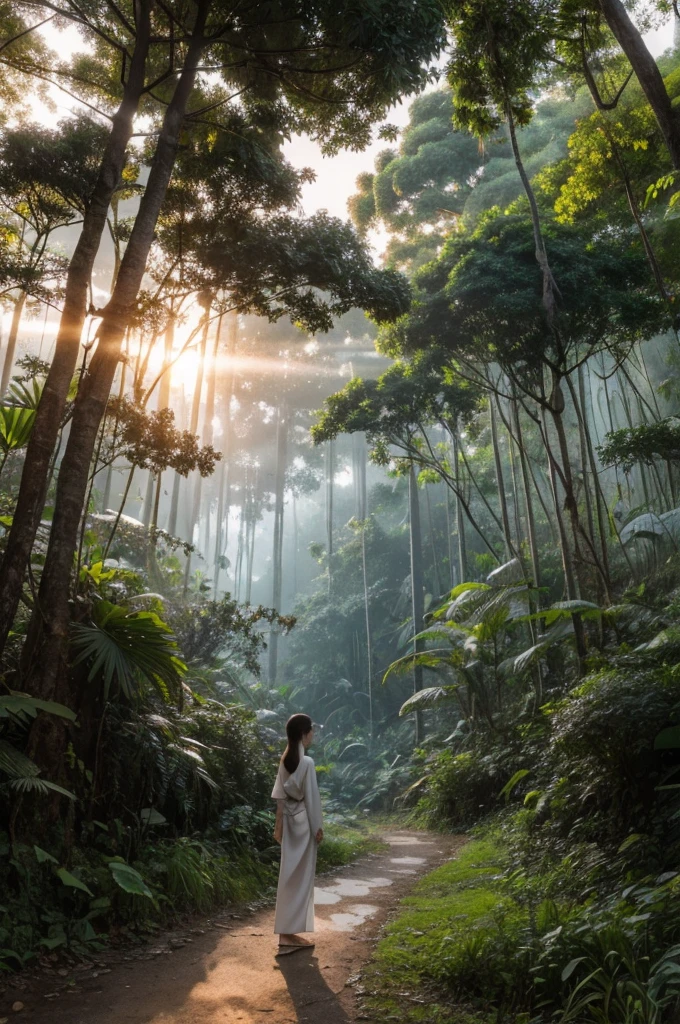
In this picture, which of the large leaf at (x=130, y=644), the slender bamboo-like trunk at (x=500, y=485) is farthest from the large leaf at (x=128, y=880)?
the slender bamboo-like trunk at (x=500, y=485)

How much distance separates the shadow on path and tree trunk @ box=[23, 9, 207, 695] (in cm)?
222

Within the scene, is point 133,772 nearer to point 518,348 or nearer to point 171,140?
point 171,140

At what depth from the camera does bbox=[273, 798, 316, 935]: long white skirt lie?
13.5ft

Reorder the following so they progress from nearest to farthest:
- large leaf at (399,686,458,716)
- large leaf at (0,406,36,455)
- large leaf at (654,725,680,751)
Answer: large leaf at (654,725,680,751)
large leaf at (0,406,36,455)
large leaf at (399,686,458,716)

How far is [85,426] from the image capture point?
498cm

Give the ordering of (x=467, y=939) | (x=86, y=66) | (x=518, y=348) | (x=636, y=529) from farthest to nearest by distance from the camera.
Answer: (x=636, y=529) → (x=518, y=348) → (x=86, y=66) → (x=467, y=939)

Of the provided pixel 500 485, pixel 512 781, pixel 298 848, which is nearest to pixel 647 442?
pixel 500 485

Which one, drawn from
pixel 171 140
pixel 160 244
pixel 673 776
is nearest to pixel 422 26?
pixel 171 140

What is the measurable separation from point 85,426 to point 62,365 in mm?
499

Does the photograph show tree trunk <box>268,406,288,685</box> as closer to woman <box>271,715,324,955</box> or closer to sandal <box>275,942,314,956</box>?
woman <box>271,715,324,955</box>

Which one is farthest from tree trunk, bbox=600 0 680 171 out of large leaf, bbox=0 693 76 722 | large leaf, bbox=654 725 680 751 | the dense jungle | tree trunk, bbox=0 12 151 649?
large leaf, bbox=0 693 76 722

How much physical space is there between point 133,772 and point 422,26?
6.33 m

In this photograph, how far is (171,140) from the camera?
5820mm

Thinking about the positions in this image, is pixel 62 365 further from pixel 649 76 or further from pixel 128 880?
pixel 649 76
